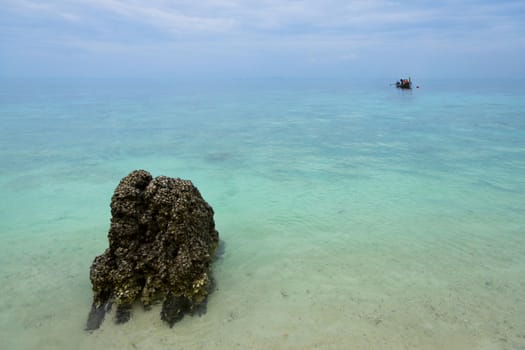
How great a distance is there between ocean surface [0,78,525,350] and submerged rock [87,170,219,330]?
1.11 feet

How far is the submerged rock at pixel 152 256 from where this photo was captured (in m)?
6.60

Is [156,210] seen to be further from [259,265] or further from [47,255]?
[47,255]

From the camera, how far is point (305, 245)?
926cm

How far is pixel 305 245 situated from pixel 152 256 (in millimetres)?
4017

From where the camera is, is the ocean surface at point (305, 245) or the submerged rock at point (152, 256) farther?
the submerged rock at point (152, 256)

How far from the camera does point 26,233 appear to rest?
10.0 m

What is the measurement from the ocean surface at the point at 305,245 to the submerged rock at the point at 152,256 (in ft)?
1.11

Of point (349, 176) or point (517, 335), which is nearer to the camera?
point (517, 335)

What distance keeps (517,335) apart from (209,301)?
5.31 metres

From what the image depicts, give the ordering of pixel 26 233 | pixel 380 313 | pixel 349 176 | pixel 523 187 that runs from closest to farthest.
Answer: pixel 380 313
pixel 26 233
pixel 523 187
pixel 349 176

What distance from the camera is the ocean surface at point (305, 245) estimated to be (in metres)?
6.25

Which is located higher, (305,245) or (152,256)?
(152,256)

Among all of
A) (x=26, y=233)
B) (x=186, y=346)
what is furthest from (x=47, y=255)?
(x=186, y=346)

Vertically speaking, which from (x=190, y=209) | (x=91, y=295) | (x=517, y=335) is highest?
(x=190, y=209)
